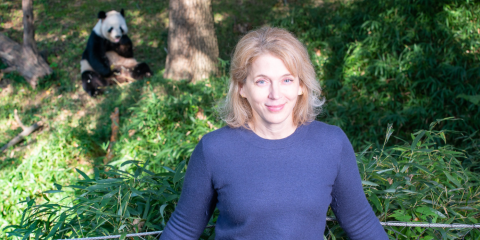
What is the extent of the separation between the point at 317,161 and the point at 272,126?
0.24 m

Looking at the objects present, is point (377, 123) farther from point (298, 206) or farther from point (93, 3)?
point (93, 3)

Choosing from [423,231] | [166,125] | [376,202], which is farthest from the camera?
[166,125]

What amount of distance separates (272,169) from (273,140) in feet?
0.43

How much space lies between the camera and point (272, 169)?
1434 mm

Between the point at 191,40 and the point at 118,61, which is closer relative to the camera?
the point at 191,40

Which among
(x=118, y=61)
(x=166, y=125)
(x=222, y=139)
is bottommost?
(x=166, y=125)

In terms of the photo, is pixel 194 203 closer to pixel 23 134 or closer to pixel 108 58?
pixel 23 134

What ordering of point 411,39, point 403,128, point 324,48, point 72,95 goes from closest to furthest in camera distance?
1. point 403,128
2. point 411,39
3. point 324,48
4. point 72,95

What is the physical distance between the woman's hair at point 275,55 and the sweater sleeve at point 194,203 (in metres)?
0.24

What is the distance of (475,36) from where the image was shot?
435 centimetres

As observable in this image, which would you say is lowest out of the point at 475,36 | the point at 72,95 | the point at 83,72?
the point at 72,95

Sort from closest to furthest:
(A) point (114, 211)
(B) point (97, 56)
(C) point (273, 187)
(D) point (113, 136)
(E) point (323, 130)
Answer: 1. (C) point (273, 187)
2. (E) point (323, 130)
3. (A) point (114, 211)
4. (D) point (113, 136)
5. (B) point (97, 56)

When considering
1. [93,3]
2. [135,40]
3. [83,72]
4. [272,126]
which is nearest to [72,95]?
[83,72]

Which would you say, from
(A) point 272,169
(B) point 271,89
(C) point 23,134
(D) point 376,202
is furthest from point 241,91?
(C) point 23,134
